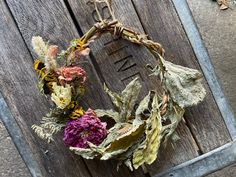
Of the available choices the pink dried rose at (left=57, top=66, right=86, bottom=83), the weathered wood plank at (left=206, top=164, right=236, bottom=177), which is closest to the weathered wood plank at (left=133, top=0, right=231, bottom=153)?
the pink dried rose at (left=57, top=66, right=86, bottom=83)

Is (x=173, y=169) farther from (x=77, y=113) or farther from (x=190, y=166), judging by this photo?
(x=77, y=113)

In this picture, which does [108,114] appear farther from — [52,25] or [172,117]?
[52,25]

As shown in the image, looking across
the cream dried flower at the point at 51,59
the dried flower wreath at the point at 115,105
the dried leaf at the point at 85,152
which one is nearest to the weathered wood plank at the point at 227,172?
the dried flower wreath at the point at 115,105

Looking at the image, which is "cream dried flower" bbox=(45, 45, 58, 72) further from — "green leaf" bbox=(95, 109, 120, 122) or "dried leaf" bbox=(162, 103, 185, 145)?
"dried leaf" bbox=(162, 103, 185, 145)

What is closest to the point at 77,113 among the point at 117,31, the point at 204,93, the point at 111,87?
the point at 111,87

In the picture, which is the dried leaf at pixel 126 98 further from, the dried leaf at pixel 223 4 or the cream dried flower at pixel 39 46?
the dried leaf at pixel 223 4

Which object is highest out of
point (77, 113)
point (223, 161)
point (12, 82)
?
point (12, 82)
